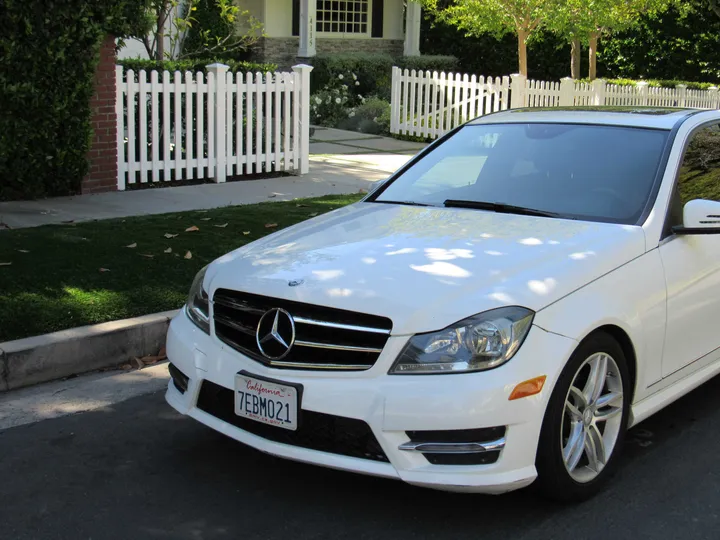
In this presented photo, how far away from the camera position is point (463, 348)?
3646 mm

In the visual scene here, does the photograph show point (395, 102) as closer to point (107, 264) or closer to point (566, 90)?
point (566, 90)

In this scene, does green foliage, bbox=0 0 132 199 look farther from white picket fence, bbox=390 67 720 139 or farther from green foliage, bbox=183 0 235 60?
green foliage, bbox=183 0 235 60

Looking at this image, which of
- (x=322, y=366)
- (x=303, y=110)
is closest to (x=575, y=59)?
(x=303, y=110)

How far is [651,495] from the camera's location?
412 cm

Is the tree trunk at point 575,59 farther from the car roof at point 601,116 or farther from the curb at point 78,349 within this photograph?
the curb at point 78,349

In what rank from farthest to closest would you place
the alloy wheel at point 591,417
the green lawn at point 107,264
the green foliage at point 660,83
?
the green foliage at point 660,83, the green lawn at point 107,264, the alloy wheel at point 591,417

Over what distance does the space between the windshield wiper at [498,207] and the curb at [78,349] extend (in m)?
2.14

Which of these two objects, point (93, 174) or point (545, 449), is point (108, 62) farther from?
point (545, 449)

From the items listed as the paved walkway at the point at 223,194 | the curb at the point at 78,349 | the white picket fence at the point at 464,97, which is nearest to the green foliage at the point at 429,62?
the white picket fence at the point at 464,97

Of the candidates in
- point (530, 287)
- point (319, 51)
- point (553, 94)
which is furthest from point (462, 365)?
point (319, 51)

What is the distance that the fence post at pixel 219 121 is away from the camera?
37.7 ft

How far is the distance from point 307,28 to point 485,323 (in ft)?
71.0

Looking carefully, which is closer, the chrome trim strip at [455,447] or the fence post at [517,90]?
the chrome trim strip at [455,447]

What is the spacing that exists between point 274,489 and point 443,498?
28.7 inches
